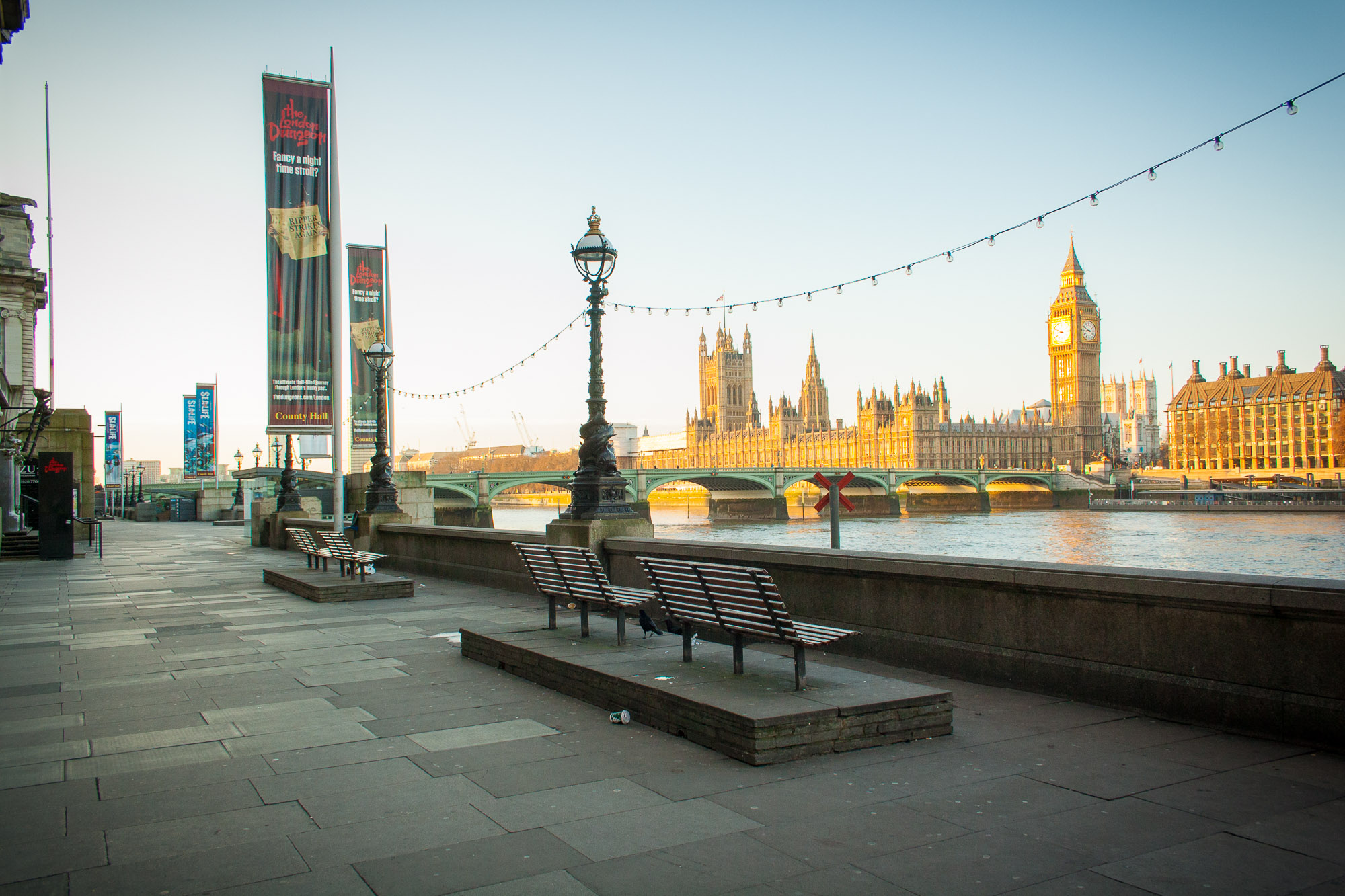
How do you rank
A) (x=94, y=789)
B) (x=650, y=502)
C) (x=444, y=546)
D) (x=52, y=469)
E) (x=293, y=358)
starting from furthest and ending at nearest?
(x=650, y=502) → (x=52, y=469) → (x=293, y=358) → (x=444, y=546) → (x=94, y=789)

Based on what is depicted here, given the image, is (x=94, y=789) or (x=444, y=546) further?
(x=444, y=546)

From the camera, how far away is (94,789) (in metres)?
4.76

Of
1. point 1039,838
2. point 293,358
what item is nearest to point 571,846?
point 1039,838

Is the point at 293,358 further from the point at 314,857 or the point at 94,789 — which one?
the point at 314,857

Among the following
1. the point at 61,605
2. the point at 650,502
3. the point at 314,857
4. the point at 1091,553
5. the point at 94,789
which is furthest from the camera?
the point at 650,502

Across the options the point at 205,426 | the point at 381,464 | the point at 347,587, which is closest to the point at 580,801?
the point at 347,587

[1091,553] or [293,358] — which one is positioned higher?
[293,358]

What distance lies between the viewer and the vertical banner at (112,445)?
49.9 m

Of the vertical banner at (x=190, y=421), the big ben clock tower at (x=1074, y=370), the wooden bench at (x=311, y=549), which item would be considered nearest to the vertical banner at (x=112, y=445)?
the vertical banner at (x=190, y=421)

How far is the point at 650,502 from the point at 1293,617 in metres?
134

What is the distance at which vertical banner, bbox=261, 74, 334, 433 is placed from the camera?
719 inches

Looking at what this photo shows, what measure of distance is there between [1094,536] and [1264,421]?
9625cm

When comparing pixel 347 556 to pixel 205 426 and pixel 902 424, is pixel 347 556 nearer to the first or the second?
pixel 205 426

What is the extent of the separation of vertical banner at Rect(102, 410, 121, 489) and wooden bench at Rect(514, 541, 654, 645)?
4898 cm
